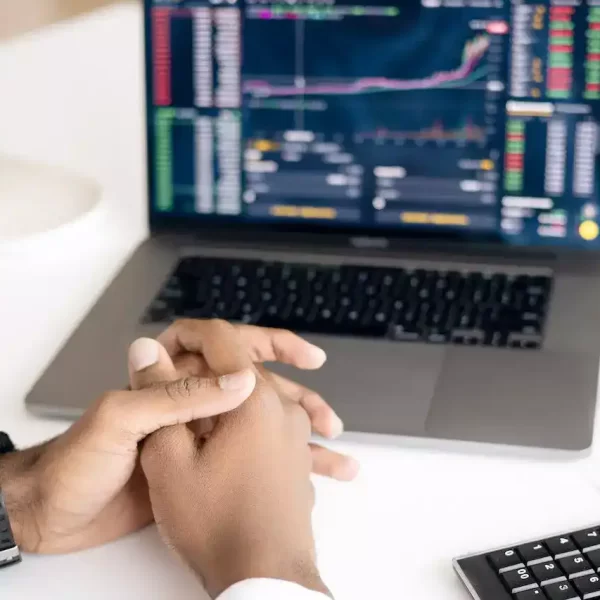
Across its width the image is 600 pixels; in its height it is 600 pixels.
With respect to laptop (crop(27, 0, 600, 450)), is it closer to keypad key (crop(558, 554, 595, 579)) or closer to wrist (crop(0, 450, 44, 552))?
wrist (crop(0, 450, 44, 552))

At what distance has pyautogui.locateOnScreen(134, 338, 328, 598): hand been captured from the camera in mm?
578

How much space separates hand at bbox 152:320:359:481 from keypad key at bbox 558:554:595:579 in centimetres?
17

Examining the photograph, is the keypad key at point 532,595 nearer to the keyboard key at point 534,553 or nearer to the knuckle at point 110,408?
the keyboard key at point 534,553

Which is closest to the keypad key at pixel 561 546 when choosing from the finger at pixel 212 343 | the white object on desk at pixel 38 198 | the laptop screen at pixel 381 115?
the finger at pixel 212 343

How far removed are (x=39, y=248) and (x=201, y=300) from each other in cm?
25

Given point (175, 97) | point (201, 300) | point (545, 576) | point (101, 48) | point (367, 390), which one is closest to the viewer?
point (545, 576)

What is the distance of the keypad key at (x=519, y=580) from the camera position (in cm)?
55

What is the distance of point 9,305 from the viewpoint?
3.18 ft

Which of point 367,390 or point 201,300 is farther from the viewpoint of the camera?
point 201,300

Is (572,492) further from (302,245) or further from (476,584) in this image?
(302,245)

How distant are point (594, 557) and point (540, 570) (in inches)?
1.4

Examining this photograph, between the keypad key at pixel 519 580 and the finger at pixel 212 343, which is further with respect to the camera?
the finger at pixel 212 343

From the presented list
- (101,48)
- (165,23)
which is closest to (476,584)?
(165,23)

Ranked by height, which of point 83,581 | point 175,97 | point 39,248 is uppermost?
point 175,97
